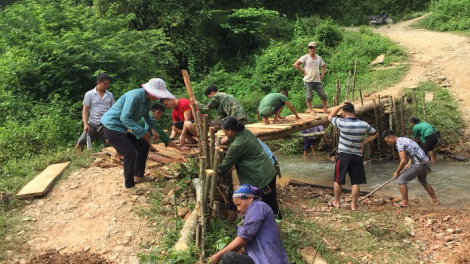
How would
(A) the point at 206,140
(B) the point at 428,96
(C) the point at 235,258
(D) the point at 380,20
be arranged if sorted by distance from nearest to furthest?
1. (C) the point at 235,258
2. (A) the point at 206,140
3. (B) the point at 428,96
4. (D) the point at 380,20

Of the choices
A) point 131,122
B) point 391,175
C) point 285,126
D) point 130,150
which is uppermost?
point 131,122

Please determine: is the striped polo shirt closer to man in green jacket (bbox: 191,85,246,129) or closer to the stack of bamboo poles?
man in green jacket (bbox: 191,85,246,129)

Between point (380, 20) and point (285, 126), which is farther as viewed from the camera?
point (380, 20)

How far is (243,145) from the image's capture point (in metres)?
4.68

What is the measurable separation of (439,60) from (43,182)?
582 inches

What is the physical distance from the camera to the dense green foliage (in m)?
18.6

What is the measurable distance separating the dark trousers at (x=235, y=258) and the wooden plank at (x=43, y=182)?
3073 millimetres

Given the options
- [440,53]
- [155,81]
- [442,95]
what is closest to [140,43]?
[155,81]

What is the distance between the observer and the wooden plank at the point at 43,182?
17.4 feet

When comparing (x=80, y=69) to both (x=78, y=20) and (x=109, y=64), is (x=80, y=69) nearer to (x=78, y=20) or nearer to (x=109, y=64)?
(x=109, y=64)

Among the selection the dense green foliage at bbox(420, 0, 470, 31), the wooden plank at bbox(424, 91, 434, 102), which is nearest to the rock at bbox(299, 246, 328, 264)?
the wooden plank at bbox(424, 91, 434, 102)

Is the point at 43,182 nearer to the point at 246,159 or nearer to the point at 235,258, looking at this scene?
the point at 246,159

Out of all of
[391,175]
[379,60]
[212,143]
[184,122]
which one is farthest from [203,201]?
[379,60]

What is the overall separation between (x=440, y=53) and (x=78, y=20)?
13559 mm
